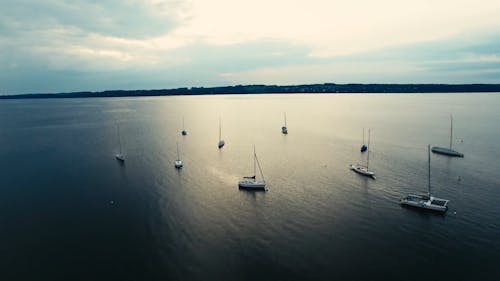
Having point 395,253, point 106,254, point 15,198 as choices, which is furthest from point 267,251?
point 15,198

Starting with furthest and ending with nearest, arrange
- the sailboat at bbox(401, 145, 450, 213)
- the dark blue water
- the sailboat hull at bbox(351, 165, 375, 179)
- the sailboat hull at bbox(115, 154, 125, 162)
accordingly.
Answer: the sailboat hull at bbox(115, 154, 125, 162) → the sailboat hull at bbox(351, 165, 375, 179) → the sailboat at bbox(401, 145, 450, 213) → the dark blue water

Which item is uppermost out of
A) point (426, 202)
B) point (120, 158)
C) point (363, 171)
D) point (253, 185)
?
point (120, 158)

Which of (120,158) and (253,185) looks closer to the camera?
(253,185)

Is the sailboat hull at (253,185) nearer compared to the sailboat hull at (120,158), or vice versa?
the sailboat hull at (253,185)

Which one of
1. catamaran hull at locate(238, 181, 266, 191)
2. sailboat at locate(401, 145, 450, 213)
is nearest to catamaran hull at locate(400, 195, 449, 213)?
sailboat at locate(401, 145, 450, 213)

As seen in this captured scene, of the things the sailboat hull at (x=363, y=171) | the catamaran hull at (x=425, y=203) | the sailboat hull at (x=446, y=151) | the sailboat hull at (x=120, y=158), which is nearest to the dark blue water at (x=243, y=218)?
the catamaran hull at (x=425, y=203)

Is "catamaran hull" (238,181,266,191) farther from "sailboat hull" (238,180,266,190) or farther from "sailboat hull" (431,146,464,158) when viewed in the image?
"sailboat hull" (431,146,464,158)

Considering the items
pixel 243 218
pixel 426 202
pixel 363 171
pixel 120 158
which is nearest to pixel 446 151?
pixel 363 171

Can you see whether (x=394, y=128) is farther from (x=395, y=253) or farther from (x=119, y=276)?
(x=119, y=276)

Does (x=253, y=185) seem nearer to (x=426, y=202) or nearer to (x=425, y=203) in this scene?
(x=425, y=203)

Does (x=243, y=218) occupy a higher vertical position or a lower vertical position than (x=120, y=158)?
lower

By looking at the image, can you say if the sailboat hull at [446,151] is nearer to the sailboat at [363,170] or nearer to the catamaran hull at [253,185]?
the sailboat at [363,170]
